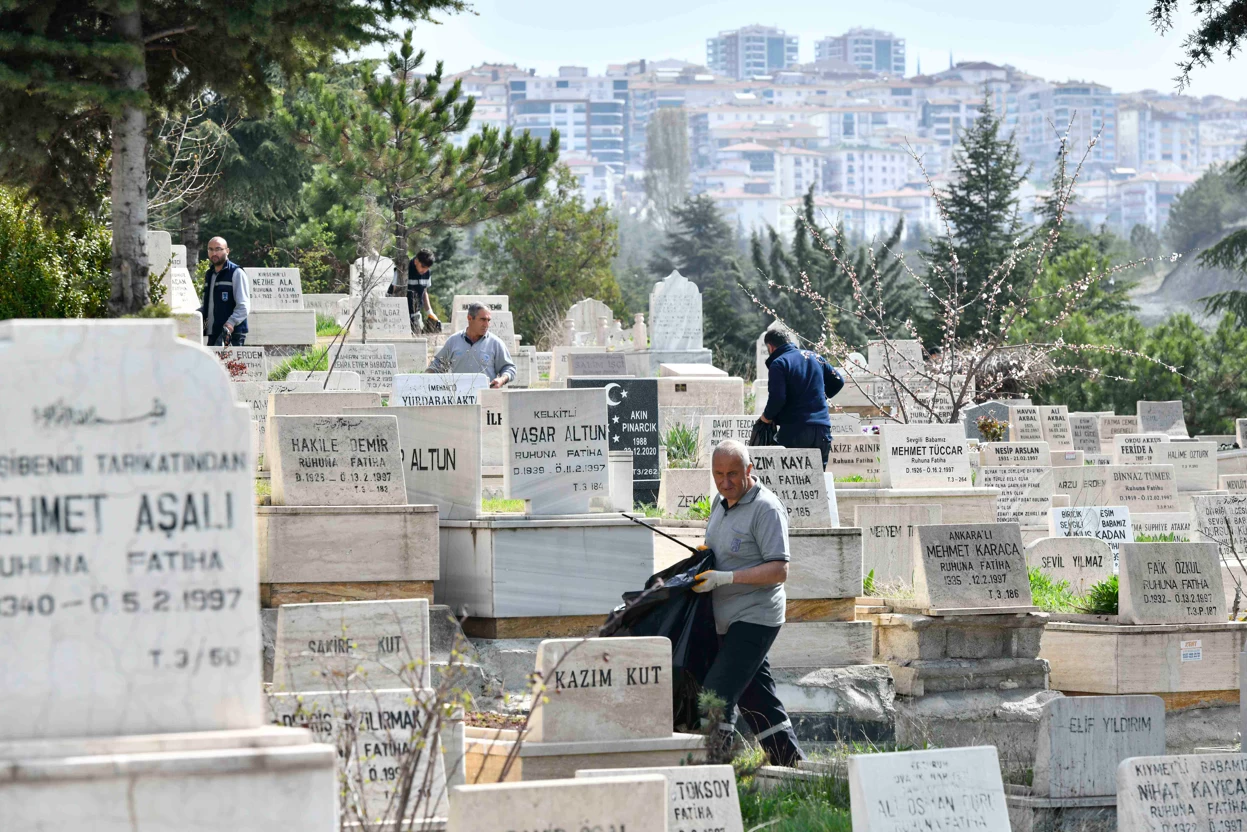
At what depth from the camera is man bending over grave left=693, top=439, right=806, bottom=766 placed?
8.21m

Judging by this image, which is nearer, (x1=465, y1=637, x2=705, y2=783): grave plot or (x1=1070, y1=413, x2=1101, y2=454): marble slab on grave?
(x1=465, y1=637, x2=705, y2=783): grave plot

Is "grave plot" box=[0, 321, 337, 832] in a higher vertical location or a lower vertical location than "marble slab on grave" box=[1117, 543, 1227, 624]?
higher

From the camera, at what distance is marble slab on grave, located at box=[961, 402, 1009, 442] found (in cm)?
2314

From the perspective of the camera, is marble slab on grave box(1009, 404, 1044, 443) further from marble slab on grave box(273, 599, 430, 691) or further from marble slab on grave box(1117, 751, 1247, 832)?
marble slab on grave box(273, 599, 430, 691)

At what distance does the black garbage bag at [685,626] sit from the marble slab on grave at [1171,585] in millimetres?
3527

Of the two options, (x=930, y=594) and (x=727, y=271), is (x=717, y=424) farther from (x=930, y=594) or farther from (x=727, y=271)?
(x=727, y=271)

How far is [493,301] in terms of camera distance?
32.7 meters

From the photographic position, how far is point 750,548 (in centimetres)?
834

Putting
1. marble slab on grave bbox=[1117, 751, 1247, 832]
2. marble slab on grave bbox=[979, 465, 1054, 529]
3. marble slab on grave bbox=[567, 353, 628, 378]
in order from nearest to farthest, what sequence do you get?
marble slab on grave bbox=[1117, 751, 1247, 832] → marble slab on grave bbox=[979, 465, 1054, 529] → marble slab on grave bbox=[567, 353, 628, 378]

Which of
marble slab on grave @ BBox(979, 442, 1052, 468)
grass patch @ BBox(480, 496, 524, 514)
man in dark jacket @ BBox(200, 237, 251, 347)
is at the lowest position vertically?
marble slab on grave @ BBox(979, 442, 1052, 468)

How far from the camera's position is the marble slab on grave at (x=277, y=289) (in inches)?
950

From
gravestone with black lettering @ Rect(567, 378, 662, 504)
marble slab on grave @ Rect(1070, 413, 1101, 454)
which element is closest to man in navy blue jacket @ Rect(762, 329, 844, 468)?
gravestone with black lettering @ Rect(567, 378, 662, 504)

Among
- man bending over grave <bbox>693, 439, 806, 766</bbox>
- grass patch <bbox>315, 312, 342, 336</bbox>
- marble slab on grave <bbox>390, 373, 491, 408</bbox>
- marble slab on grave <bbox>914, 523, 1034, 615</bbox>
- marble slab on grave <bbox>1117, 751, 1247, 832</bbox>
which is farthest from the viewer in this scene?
grass patch <bbox>315, 312, 342, 336</bbox>

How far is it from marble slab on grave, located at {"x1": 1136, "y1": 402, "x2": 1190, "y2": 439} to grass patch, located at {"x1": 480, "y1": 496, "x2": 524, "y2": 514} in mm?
17978
